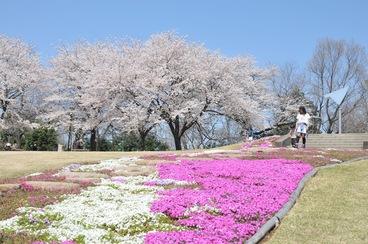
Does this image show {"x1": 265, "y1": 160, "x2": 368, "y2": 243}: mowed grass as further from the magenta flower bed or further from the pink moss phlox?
the pink moss phlox

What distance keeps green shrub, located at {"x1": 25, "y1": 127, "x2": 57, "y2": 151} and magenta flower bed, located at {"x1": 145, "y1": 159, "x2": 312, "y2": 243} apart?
1060 inches

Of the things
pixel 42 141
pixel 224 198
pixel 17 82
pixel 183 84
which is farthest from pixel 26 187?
pixel 17 82

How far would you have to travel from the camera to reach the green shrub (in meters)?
44.0

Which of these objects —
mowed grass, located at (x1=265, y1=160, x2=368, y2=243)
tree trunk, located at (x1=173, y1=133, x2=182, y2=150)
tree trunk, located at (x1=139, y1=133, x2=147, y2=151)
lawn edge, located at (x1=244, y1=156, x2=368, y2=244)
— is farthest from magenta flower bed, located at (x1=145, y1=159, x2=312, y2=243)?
tree trunk, located at (x1=173, y1=133, x2=182, y2=150)

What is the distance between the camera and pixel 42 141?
44062 mm

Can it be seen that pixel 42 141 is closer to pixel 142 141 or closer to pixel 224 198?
pixel 142 141

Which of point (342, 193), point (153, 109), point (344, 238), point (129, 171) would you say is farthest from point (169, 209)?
point (153, 109)

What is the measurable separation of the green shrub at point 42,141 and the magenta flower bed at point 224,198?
88.3 ft

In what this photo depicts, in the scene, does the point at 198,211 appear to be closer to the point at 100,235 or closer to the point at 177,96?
the point at 100,235

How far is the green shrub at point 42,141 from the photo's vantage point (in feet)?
144

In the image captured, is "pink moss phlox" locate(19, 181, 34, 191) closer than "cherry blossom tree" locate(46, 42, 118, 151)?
Yes

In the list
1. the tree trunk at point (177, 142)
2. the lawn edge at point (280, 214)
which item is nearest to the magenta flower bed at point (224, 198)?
the lawn edge at point (280, 214)

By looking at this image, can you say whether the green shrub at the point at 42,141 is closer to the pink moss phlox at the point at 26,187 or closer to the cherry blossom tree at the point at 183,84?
the cherry blossom tree at the point at 183,84

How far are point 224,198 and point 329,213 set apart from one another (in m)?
2.50
